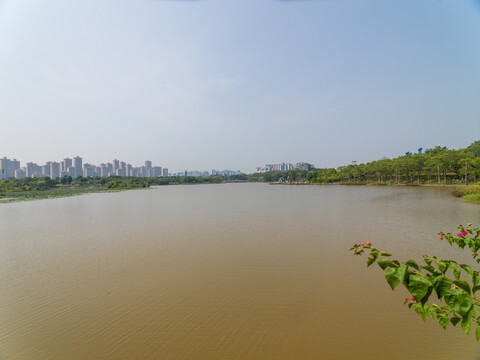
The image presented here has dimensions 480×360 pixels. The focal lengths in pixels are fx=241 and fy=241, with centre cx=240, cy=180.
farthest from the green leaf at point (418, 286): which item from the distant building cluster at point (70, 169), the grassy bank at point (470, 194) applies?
the distant building cluster at point (70, 169)

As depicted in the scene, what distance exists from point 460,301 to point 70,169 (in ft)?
500

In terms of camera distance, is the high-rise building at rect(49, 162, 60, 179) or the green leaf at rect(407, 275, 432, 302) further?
the high-rise building at rect(49, 162, 60, 179)

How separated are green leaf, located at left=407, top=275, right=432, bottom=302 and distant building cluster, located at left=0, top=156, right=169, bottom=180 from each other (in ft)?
373

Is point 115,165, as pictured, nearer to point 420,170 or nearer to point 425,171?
point 420,170

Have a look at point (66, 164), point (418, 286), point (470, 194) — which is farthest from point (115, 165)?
point (418, 286)

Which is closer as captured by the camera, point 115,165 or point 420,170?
point 420,170

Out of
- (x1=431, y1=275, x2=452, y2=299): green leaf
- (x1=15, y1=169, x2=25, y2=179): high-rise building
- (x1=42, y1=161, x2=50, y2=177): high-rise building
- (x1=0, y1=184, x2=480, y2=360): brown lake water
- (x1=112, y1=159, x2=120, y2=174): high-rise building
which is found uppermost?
(x1=112, y1=159, x2=120, y2=174): high-rise building

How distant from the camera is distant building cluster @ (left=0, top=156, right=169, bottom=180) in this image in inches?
3589

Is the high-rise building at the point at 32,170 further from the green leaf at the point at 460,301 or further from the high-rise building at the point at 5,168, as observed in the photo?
the green leaf at the point at 460,301

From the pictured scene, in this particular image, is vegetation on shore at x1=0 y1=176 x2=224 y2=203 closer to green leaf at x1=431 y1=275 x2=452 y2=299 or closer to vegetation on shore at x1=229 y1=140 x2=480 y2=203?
green leaf at x1=431 y1=275 x2=452 y2=299

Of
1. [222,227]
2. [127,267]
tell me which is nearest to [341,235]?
[222,227]

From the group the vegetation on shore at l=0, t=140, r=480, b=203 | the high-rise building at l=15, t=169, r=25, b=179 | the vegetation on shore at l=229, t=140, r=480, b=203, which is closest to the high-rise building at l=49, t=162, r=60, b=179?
the high-rise building at l=15, t=169, r=25, b=179

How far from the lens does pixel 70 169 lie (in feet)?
410

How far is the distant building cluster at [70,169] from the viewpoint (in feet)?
299
